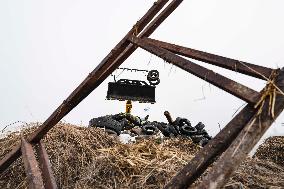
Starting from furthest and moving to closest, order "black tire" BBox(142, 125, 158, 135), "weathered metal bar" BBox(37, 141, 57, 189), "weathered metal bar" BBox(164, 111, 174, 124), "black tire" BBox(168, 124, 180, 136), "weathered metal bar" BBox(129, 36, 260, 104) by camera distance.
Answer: "weathered metal bar" BBox(164, 111, 174, 124)
"black tire" BBox(168, 124, 180, 136)
"black tire" BBox(142, 125, 158, 135)
"weathered metal bar" BBox(37, 141, 57, 189)
"weathered metal bar" BBox(129, 36, 260, 104)

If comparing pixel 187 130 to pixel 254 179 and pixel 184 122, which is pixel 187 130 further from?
pixel 254 179

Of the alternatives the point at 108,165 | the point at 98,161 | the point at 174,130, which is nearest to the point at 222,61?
the point at 108,165

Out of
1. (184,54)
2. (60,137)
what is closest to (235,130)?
(184,54)

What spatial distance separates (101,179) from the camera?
4.72 metres

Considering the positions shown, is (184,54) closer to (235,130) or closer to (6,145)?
(235,130)

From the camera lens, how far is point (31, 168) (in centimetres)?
329

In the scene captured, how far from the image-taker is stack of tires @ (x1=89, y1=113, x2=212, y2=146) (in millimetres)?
9602

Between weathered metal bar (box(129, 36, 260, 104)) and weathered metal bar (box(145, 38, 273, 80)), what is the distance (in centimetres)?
10

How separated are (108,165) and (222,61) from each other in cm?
304

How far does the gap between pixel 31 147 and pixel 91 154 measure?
2353 mm

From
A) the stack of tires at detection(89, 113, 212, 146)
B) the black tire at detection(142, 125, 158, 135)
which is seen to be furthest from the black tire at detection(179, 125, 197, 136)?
the black tire at detection(142, 125, 158, 135)

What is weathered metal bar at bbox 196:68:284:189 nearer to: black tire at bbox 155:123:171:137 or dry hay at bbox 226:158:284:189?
dry hay at bbox 226:158:284:189

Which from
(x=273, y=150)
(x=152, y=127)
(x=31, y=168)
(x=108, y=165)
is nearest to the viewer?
(x=31, y=168)

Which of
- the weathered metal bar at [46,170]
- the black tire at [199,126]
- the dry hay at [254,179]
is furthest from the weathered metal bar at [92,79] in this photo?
the black tire at [199,126]
